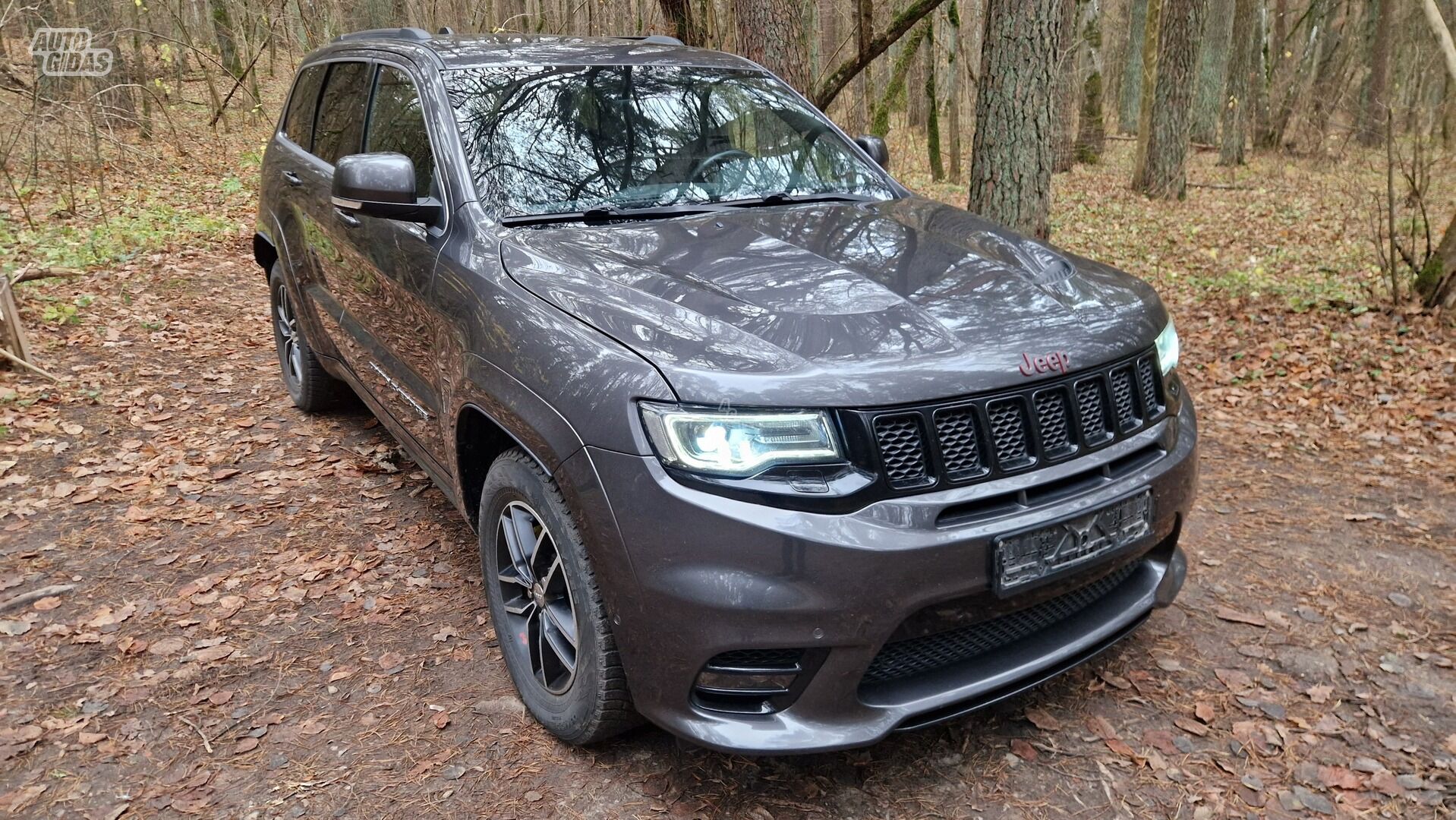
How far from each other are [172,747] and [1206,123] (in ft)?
66.6

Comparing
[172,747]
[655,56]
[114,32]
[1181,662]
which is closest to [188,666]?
[172,747]

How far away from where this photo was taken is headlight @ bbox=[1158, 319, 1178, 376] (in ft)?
8.73

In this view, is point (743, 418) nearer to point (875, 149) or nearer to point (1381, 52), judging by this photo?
point (875, 149)

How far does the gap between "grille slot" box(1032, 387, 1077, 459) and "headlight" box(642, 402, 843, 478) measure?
0.54 metres

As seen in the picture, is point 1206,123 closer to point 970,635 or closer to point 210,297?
point 210,297

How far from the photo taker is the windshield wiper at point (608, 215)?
2.88m

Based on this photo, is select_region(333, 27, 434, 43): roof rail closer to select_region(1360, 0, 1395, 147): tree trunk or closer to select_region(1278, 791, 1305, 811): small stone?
select_region(1278, 791, 1305, 811): small stone

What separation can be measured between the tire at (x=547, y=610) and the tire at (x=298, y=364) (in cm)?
257

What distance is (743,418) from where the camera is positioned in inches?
81.0

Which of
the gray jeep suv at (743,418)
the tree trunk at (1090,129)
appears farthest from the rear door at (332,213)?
the tree trunk at (1090,129)

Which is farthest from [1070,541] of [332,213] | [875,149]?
[332,213]

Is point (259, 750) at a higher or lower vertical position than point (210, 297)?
lower

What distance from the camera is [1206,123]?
1844 centimetres

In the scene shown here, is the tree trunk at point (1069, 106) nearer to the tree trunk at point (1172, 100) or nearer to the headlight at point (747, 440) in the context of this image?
the tree trunk at point (1172, 100)
